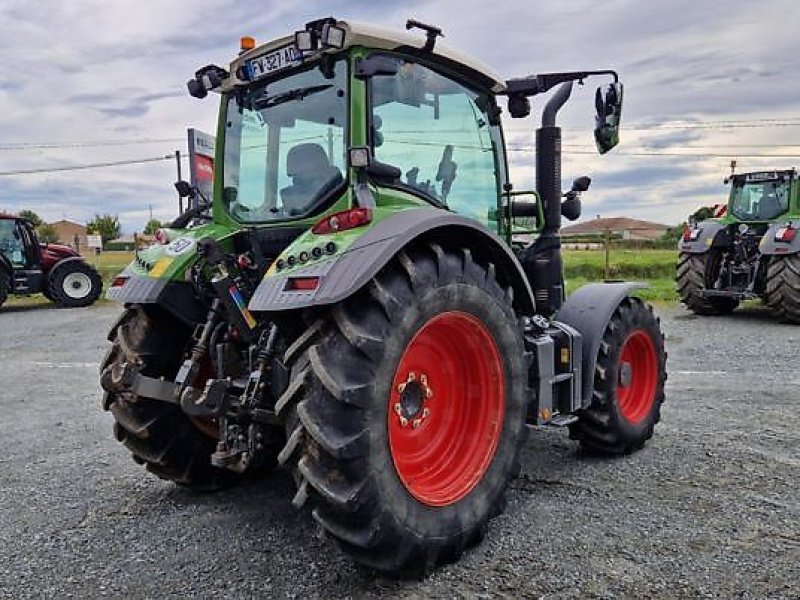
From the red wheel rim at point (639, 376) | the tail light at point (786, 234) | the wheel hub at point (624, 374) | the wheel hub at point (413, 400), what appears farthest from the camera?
the tail light at point (786, 234)

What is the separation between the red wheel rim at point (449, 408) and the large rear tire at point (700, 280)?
31.7 ft

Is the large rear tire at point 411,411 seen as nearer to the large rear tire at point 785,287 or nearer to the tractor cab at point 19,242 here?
the large rear tire at point 785,287

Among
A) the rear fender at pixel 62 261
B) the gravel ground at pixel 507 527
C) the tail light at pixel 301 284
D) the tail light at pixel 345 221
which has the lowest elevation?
the gravel ground at pixel 507 527

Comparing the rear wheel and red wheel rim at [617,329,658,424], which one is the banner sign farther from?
the rear wheel

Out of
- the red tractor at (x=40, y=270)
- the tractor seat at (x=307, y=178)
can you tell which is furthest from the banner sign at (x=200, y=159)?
the red tractor at (x=40, y=270)

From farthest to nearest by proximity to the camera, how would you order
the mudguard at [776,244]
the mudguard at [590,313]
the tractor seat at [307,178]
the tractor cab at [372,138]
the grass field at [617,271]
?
the grass field at [617,271]
the mudguard at [776,244]
the mudguard at [590,313]
the tractor seat at [307,178]
the tractor cab at [372,138]

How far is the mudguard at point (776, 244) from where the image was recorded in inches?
414

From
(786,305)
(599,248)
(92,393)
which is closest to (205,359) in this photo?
(92,393)

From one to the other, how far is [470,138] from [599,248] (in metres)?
19.9

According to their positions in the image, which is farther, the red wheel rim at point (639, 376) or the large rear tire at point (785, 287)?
the large rear tire at point (785, 287)

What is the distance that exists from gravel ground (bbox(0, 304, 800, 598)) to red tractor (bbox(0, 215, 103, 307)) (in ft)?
38.0

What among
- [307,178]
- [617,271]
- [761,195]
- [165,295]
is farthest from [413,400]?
[617,271]

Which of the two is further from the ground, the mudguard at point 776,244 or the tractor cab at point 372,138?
the tractor cab at point 372,138

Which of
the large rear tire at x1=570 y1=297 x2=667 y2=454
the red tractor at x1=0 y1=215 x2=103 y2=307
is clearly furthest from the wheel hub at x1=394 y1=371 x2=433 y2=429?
the red tractor at x1=0 y1=215 x2=103 y2=307
